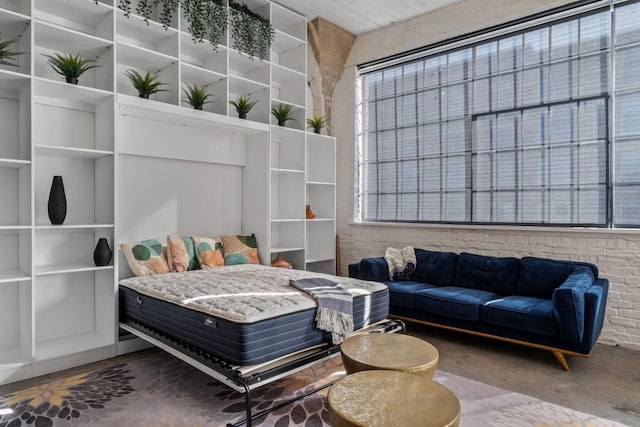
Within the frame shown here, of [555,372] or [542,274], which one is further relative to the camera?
[542,274]

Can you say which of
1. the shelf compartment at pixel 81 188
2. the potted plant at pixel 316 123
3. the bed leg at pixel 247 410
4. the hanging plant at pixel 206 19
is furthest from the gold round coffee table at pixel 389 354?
the potted plant at pixel 316 123

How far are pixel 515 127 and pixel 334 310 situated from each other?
116 inches

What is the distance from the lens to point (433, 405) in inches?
68.1

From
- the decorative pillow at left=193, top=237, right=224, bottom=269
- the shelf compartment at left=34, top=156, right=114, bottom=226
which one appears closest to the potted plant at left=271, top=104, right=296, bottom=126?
the decorative pillow at left=193, top=237, right=224, bottom=269

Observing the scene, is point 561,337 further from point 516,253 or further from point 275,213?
point 275,213

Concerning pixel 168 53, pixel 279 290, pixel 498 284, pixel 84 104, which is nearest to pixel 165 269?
pixel 279 290

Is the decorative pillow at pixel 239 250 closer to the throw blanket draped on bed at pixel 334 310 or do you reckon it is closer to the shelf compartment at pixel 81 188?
the shelf compartment at pixel 81 188

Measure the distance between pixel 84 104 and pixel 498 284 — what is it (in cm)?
406

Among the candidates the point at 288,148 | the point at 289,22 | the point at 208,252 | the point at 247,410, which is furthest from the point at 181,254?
the point at 289,22

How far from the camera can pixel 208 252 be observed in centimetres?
406

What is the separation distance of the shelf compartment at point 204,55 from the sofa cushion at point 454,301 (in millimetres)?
2952

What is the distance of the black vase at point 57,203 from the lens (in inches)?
124

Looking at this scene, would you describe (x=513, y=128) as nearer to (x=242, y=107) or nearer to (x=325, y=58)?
(x=325, y=58)

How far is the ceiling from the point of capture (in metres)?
4.81
